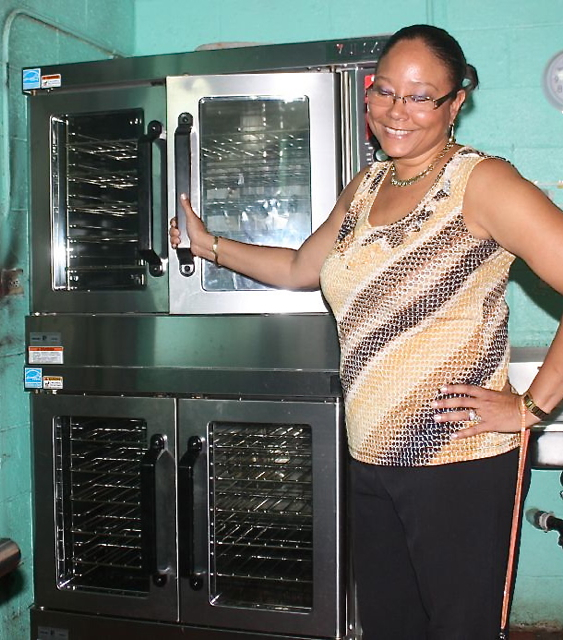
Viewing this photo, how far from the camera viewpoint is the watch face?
270 centimetres

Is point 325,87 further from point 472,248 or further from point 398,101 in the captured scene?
point 472,248

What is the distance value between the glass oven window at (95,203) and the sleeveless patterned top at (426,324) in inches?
37.7

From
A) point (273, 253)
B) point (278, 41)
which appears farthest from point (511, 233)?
point (278, 41)

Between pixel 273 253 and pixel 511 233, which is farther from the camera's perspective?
pixel 273 253

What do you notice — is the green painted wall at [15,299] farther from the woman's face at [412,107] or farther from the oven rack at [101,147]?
the woman's face at [412,107]

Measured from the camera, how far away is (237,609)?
7.07ft

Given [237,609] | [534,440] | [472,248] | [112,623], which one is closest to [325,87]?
[472,248]

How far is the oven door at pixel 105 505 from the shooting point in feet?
7.14

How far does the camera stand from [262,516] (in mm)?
2275

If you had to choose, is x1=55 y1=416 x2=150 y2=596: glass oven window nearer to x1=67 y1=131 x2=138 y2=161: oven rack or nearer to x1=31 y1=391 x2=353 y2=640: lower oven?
x1=31 y1=391 x2=353 y2=640: lower oven

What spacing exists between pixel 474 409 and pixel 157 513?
3.61ft

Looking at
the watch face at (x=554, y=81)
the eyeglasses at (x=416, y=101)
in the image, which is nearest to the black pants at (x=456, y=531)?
the eyeglasses at (x=416, y=101)

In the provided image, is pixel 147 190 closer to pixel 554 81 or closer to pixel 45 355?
pixel 45 355

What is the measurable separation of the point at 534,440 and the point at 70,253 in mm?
1461
